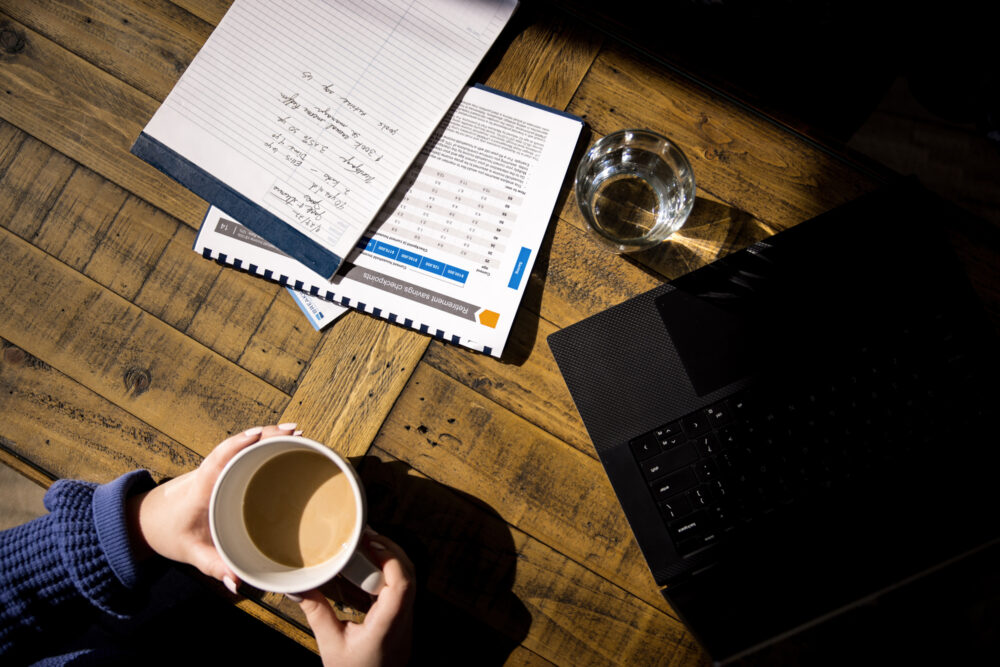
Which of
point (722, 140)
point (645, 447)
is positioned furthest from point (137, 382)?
point (722, 140)

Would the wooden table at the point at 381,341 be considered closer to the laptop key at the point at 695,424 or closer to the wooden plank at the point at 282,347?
the wooden plank at the point at 282,347

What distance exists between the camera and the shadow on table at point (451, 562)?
25.8 inches

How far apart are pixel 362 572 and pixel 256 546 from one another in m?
0.12

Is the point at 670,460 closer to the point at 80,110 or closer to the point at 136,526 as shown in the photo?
the point at 136,526

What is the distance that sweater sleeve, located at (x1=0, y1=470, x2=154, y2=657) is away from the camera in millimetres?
656

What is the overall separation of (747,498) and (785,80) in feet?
2.29

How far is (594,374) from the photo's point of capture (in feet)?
2.16

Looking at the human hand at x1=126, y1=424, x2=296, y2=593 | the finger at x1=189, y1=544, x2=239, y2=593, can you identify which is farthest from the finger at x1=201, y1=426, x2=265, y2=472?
the finger at x1=189, y1=544, x2=239, y2=593

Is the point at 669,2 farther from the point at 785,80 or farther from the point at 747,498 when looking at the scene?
the point at 747,498

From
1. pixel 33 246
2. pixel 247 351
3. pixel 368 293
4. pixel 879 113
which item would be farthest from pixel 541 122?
pixel 879 113

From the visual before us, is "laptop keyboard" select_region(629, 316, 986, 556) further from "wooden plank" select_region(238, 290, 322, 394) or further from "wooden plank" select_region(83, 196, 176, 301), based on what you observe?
"wooden plank" select_region(83, 196, 176, 301)

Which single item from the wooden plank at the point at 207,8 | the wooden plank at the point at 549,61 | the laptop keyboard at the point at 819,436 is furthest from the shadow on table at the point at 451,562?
the wooden plank at the point at 207,8

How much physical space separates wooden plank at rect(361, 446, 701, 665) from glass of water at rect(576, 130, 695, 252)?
39cm

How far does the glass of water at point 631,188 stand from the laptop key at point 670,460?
247 millimetres
